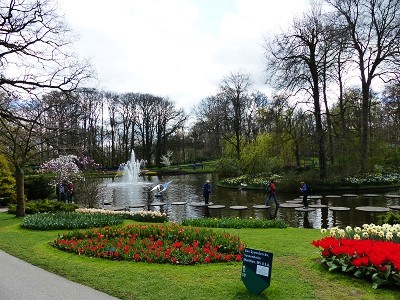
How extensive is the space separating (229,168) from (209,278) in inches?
1312

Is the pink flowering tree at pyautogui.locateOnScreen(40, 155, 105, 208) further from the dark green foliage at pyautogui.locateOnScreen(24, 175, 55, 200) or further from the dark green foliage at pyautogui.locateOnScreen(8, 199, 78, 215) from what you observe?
the dark green foliage at pyautogui.locateOnScreen(8, 199, 78, 215)

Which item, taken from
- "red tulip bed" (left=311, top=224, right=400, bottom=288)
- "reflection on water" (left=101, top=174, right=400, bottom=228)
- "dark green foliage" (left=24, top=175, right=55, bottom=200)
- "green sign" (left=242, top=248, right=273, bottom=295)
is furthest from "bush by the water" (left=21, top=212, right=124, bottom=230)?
"dark green foliage" (left=24, top=175, right=55, bottom=200)

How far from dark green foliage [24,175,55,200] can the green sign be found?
24373mm

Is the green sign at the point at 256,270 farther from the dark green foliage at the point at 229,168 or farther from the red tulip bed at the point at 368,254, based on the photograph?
the dark green foliage at the point at 229,168

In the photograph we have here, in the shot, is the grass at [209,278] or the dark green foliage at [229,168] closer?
the grass at [209,278]

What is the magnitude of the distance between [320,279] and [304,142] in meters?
25.1

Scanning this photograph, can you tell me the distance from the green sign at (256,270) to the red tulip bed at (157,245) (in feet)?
6.69

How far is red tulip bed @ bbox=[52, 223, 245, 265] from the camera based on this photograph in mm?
8016

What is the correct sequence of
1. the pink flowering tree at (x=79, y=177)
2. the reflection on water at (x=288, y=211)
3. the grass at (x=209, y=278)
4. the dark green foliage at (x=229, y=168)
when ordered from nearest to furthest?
the grass at (x=209, y=278)
the reflection on water at (x=288, y=211)
the pink flowering tree at (x=79, y=177)
the dark green foliage at (x=229, y=168)

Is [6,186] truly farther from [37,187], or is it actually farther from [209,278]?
[209,278]

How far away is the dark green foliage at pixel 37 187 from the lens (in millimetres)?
27047

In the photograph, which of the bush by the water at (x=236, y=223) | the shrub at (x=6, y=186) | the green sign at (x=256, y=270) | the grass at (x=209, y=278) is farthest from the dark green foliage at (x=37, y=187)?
the green sign at (x=256, y=270)

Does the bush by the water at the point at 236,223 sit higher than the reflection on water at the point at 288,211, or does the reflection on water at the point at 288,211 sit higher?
the bush by the water at the point at 236,223

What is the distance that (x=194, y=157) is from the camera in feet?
258
